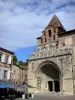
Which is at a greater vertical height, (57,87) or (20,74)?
(20,74)

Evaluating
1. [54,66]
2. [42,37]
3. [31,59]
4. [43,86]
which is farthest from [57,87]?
[42,37]

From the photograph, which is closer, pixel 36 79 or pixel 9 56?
pixel 9 56

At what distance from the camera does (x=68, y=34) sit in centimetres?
3894

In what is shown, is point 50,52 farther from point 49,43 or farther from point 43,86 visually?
point 43,86

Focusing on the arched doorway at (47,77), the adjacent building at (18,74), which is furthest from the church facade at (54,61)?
the adjacent building at (18,74)

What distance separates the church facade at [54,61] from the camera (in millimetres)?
36344

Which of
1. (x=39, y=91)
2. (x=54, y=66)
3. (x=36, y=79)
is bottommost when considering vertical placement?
(x=39, y=91)

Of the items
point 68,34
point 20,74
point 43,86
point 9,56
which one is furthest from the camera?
point 20,74

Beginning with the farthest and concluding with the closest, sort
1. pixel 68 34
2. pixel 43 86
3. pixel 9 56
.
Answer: pixel 43 86 → pixel 68 34 → pixel 9 56

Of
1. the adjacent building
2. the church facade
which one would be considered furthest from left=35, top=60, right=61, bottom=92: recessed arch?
the adjacent building

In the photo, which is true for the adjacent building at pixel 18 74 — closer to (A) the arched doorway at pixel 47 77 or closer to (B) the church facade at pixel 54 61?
(B) the church facade at pixel 54 61

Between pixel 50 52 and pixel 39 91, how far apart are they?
9.13 metres

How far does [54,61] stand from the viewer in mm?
38938

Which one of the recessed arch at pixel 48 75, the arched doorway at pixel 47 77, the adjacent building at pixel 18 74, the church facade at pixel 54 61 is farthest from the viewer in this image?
the adjacent building at pixel 18 74
